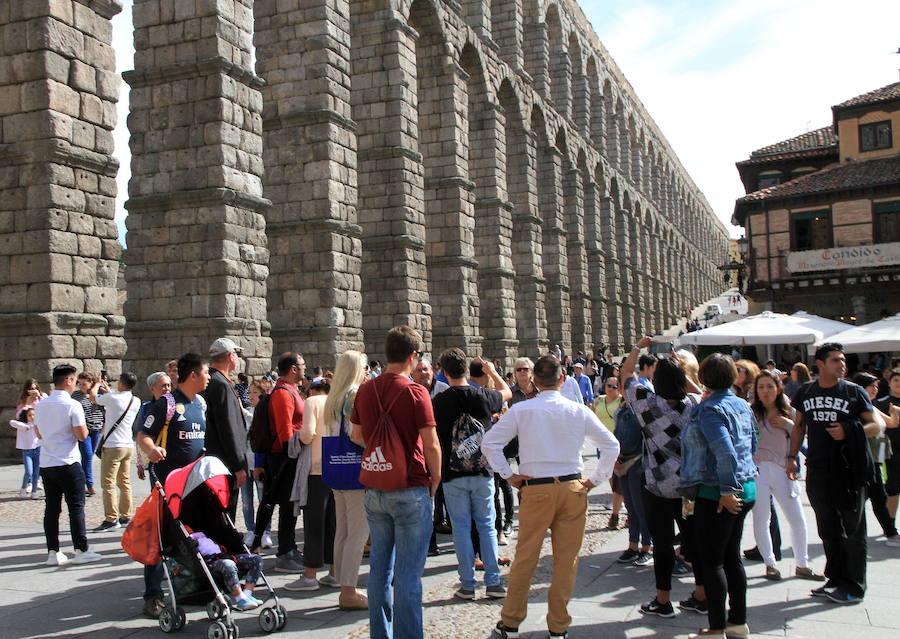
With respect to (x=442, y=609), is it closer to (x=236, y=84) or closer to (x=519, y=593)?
(x=519, y=593)

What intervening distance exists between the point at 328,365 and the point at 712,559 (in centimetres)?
1129

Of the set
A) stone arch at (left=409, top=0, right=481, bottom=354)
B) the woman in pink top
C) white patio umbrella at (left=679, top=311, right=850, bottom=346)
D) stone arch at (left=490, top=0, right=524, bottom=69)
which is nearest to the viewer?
the woman in pink top

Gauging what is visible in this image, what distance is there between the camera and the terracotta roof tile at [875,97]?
103 feet

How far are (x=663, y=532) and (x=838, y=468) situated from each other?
135cm

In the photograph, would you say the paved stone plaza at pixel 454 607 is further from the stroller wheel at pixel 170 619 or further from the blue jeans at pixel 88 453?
the blue jeans at pixel 88 453

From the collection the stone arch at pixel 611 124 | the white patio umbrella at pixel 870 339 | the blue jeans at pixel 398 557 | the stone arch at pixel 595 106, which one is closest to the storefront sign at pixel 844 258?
the white patio umbrella at pixel 870 339

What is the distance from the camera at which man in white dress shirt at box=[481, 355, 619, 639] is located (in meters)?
4.22

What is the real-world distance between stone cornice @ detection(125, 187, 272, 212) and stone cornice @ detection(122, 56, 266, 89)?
1935 millimetres

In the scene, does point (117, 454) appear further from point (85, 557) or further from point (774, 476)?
point (774, 476)

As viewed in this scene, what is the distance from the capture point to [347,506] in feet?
16.6

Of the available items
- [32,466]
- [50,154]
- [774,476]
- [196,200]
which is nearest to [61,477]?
[32,466]

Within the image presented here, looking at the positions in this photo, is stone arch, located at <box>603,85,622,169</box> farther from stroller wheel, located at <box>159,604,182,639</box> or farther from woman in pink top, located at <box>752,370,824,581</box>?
stroller wheel, located at <box>159,604,182,639</box>

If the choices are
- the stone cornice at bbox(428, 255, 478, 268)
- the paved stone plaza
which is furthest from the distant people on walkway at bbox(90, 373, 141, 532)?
the stone cornice at bbox(428, 255, 478, 268)

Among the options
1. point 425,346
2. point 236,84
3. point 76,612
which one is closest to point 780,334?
point 425,346
